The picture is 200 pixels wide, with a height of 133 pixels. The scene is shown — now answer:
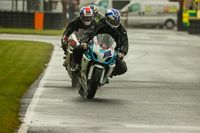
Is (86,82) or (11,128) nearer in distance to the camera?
(11,128)

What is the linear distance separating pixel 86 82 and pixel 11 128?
11.7ft

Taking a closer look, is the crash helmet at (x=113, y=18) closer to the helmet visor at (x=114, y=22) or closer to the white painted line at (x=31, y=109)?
the helmet visor at (x=114, y=22)

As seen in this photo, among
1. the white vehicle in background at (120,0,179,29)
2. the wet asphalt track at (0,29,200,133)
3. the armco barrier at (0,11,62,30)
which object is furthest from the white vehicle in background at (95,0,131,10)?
the wet asphalt track at (0,29,200,133)

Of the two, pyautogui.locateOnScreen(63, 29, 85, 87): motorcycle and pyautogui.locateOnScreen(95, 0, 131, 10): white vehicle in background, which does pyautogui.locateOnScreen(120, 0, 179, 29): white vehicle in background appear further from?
pyautogui.locateOnScreen(63, 29, 85, 87): motorcycle

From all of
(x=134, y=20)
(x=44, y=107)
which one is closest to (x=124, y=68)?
(x=44, y=107)

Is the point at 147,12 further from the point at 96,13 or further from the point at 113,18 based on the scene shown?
the point at 113,18

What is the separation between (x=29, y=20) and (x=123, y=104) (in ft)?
101

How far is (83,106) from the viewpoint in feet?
37.0

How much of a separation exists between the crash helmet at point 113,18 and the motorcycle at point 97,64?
266 millimetres

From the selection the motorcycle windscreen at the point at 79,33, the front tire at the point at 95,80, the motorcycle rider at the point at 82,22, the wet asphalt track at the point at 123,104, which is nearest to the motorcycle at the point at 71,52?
the motorcycle windscreen at the point at 79,33

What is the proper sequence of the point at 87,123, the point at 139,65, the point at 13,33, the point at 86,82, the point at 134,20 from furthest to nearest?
the point at 134,20 < the point at 13,33 < the point at 139,65 < the point at 86,82 < the point at 87,123

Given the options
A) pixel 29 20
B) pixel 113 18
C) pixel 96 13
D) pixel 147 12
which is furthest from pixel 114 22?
pixel 147 12

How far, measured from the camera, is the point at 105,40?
1227 cm

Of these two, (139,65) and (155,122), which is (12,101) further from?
(139,65)
